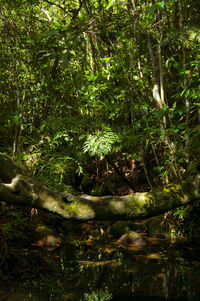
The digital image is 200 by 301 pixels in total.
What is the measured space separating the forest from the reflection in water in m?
0.01

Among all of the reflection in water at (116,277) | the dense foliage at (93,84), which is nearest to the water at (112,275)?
the reflection in water at (116,277)

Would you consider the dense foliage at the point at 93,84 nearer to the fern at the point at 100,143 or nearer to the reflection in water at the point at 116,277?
the fern at the point at 100,143

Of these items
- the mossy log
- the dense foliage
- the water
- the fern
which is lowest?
the water

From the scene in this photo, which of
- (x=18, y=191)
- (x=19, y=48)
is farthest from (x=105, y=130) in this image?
(x=18, y=191)

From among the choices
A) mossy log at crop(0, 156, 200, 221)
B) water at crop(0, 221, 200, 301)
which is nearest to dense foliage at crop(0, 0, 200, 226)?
water at crop(0, 221, 200, 301)

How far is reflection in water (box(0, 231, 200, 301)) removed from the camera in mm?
2525

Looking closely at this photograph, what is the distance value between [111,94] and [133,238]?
10.5 ft

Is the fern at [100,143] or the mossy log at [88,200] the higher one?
the fern at [100,143]

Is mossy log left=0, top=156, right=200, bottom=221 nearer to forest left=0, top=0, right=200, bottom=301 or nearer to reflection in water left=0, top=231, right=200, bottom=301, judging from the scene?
forest left=0, top=0, right=200, bottom=301

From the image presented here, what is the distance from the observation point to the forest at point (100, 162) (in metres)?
2.01

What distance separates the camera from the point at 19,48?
6074 mm

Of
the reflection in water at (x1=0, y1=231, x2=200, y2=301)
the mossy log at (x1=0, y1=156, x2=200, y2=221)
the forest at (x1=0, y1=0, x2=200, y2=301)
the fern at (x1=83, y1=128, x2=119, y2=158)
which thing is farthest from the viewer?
the fern at (x1=83, y1=128, x2=119, y2=158)

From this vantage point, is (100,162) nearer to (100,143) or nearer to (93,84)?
(93,84)

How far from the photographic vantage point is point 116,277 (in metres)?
3.05
